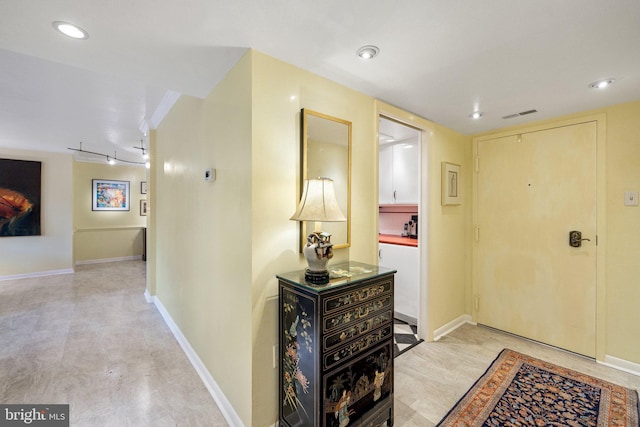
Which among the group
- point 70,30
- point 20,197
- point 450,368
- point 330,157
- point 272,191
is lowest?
point 450,368

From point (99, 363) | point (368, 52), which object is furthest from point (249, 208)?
point (99, 363)

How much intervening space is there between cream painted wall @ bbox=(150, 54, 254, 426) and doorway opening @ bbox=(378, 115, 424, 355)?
1636mm

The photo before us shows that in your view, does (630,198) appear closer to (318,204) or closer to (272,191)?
(318,204)

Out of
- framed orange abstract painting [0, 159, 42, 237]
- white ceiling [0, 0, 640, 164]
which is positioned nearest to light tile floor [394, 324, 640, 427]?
white ceiling [0, 0, 640, 164]

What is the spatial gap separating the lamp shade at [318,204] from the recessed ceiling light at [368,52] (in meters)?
0.79

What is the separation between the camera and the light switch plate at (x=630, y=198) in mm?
2336

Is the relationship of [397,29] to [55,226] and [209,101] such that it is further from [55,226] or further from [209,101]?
[55,226]

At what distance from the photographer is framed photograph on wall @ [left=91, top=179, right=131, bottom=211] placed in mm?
6707

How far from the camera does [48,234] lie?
5535mm

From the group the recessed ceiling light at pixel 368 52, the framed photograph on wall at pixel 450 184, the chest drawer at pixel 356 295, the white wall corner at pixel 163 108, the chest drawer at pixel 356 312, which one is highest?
the white wall corner at pixel 163 108

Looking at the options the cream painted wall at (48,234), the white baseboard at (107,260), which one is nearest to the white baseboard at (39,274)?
the cream painted wall at (48,234)

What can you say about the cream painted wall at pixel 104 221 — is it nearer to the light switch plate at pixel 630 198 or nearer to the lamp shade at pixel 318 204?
the lamp shade at pixel 318 204

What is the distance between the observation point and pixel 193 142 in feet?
8.12

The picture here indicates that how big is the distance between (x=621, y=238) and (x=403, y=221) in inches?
87.9
